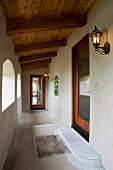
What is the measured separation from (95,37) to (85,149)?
6.59 feet

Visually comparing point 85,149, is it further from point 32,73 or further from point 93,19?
point 32,73

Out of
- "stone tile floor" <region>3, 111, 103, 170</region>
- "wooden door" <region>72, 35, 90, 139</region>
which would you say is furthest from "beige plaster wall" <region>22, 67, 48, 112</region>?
"stone tile floor" <region>3, 111, 103, 170</region>

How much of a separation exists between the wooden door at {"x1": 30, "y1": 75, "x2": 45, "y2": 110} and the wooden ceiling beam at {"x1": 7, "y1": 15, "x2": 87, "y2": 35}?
590cm

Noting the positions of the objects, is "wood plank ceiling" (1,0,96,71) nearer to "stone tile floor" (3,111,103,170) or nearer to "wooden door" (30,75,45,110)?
"stone tile floor" (3,111,103,170)

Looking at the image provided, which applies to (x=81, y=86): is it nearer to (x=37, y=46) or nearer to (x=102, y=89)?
(x=102, y=89)

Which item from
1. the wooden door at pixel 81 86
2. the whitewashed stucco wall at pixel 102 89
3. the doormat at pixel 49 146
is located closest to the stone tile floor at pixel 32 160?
the doormat at pixel 49 146

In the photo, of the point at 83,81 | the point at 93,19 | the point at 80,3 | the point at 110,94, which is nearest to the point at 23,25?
the point at 80,3

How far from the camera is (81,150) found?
2.55 meters

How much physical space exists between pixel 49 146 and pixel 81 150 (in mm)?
798

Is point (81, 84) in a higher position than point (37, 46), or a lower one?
lower

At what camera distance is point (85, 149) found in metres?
2.59

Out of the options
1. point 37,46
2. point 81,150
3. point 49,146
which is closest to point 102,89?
point 81,150

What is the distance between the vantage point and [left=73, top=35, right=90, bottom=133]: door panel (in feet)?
10.5

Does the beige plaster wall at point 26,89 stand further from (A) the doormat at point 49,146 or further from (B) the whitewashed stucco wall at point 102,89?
(B) the whitewashed stucco wall at point 102,89
